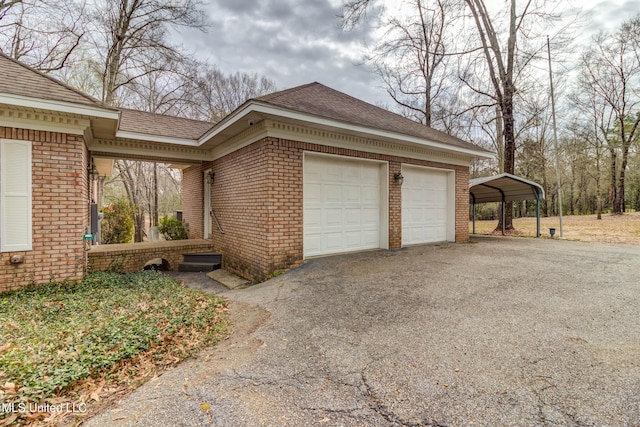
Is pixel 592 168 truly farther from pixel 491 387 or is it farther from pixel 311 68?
pixel 491 387

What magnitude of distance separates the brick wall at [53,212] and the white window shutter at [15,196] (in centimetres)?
8

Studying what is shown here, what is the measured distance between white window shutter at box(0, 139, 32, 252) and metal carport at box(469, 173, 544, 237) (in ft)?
37.2

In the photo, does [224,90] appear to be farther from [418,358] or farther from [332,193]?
[418,358]

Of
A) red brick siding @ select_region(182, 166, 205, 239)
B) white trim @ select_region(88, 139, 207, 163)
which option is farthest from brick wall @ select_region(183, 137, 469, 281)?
red brick siding @ select_region(182, 166, 205, 239)

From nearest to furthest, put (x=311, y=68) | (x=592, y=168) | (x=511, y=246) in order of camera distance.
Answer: (x=511, y=246) < (x=311, y=68) < (x=592, y=168)

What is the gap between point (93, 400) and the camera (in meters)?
2.15

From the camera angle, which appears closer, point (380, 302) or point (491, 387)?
point (491, 387)

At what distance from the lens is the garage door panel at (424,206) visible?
308 inches

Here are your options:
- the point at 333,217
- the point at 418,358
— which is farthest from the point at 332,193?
the point at 418,358

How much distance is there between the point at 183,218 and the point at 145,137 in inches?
187

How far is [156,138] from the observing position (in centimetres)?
721

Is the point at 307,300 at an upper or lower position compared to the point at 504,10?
lower

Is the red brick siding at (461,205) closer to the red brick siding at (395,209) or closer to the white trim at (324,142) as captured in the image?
the white trim at (324,142)

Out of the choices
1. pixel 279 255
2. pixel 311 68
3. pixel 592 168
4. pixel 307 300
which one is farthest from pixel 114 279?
pixel 592 168
